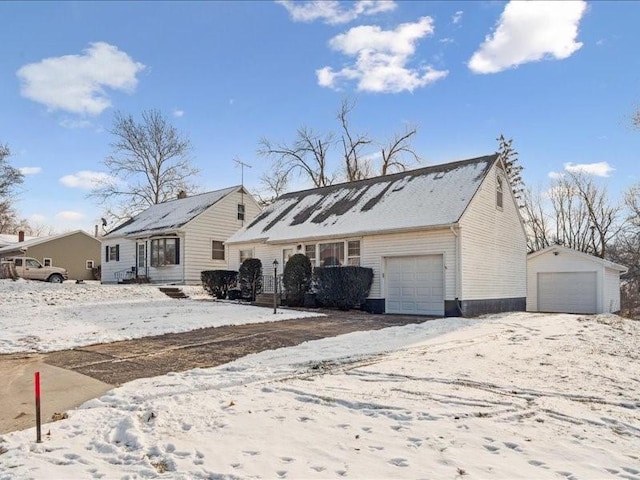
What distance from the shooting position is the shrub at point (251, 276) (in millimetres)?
20406

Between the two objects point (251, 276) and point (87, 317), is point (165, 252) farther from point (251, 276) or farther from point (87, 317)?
point (87, 317)

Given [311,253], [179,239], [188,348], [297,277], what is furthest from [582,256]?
[179,239]

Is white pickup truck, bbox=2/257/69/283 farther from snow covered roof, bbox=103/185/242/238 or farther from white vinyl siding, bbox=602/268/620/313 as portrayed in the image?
white vinyl siding, bbox=602/268/620/313

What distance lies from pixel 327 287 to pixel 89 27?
1151 centimetres

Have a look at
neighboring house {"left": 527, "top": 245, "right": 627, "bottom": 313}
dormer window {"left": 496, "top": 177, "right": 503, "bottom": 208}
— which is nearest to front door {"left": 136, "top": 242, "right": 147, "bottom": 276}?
dormer window {"left": 496, "top": 177, "right": 503, "bottom": 208}

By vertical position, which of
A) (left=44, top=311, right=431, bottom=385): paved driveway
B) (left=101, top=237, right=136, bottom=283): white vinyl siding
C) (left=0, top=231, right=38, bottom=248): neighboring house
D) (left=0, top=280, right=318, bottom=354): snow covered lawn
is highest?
(left=0, top=231, right=38, bottom=248): neighboring house

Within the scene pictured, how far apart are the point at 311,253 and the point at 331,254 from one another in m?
1.01

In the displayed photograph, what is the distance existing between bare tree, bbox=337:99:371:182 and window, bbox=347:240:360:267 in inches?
911

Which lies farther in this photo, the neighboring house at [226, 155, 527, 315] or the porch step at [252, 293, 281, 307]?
the porch step at [252, 293, 281, 307]

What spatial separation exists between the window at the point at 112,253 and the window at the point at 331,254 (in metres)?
17.8

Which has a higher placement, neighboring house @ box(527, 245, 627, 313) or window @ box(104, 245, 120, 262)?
window @ box(104, 245, 120, 262)

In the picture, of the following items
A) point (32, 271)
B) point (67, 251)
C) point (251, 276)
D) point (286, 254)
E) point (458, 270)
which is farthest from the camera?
point (67, 251)

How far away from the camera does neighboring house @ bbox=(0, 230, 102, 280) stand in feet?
123

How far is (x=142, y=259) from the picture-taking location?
95.0 ft
